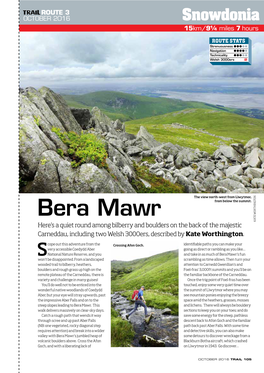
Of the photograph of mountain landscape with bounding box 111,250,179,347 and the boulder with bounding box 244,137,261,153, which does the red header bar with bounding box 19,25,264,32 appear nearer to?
the photograph of mountain landscape with bounding box 111,250,179,347

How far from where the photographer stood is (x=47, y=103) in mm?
14969

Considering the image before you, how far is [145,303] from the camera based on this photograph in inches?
404

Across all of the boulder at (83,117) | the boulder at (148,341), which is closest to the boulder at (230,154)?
the boulder at (83,117)

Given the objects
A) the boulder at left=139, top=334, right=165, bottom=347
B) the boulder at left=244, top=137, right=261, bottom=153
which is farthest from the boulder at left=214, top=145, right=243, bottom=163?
the boulder at left=139, top=334, right=165, bottom=347

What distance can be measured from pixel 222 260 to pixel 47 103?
1322 cm

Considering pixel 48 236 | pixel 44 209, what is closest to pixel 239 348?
pixel 48 236

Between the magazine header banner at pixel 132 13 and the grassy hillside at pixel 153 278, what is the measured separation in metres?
10.9

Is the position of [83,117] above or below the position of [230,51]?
above

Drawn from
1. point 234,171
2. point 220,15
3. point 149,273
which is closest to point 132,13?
point 220,15

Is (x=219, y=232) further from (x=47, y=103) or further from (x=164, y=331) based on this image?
(x=47, y=103)

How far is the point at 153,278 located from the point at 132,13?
1215 cm

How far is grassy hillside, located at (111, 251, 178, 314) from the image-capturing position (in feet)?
33.2

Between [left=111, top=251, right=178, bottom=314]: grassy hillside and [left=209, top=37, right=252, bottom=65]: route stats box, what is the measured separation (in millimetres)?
9552

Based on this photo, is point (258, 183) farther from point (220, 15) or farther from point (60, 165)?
point (60, 165)
